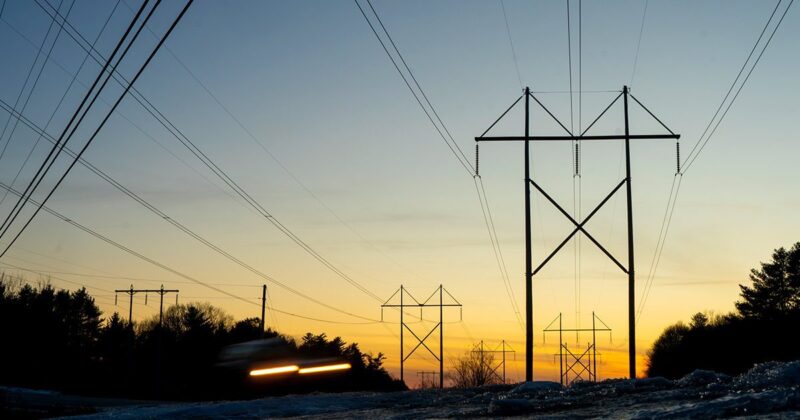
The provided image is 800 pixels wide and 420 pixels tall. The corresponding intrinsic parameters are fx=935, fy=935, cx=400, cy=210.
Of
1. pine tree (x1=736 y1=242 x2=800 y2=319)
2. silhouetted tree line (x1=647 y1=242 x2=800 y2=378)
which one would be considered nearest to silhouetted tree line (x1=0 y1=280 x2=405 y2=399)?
silhouetted tree line (x1=647 y1=242 x2=800 y2=378)

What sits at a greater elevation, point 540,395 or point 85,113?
point 85,113

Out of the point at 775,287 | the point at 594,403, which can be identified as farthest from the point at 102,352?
the point at 594,403

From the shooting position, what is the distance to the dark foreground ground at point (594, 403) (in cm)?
1011

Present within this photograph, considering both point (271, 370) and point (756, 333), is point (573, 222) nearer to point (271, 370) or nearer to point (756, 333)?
point (271, 370)

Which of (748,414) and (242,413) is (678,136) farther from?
(748,414)

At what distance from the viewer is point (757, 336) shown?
61.7 meters

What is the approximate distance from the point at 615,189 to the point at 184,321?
106329 millimetres

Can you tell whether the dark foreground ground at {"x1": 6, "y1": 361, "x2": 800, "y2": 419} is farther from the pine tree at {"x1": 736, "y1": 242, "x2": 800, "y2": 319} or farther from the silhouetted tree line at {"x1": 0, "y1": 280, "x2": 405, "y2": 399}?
the pine tree at {"x1": 736, "y1": 242, "x2": 800, "y2": 319}


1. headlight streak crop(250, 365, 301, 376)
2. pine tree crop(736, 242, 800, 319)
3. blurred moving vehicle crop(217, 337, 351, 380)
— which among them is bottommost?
headlight streak crop(250, 365, 301, 376)

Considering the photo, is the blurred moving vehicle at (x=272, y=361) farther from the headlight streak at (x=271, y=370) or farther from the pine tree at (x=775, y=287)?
the pine tree at (x=775, y=287)

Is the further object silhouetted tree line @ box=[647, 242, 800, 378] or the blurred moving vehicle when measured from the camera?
silhouetted tree line @ box=[647, 242, 800, 378]

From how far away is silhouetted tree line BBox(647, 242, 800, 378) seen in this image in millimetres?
58438

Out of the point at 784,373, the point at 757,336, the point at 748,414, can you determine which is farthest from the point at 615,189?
the point at 757,336

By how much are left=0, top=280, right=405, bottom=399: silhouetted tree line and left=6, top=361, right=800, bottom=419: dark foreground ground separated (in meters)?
42.1
